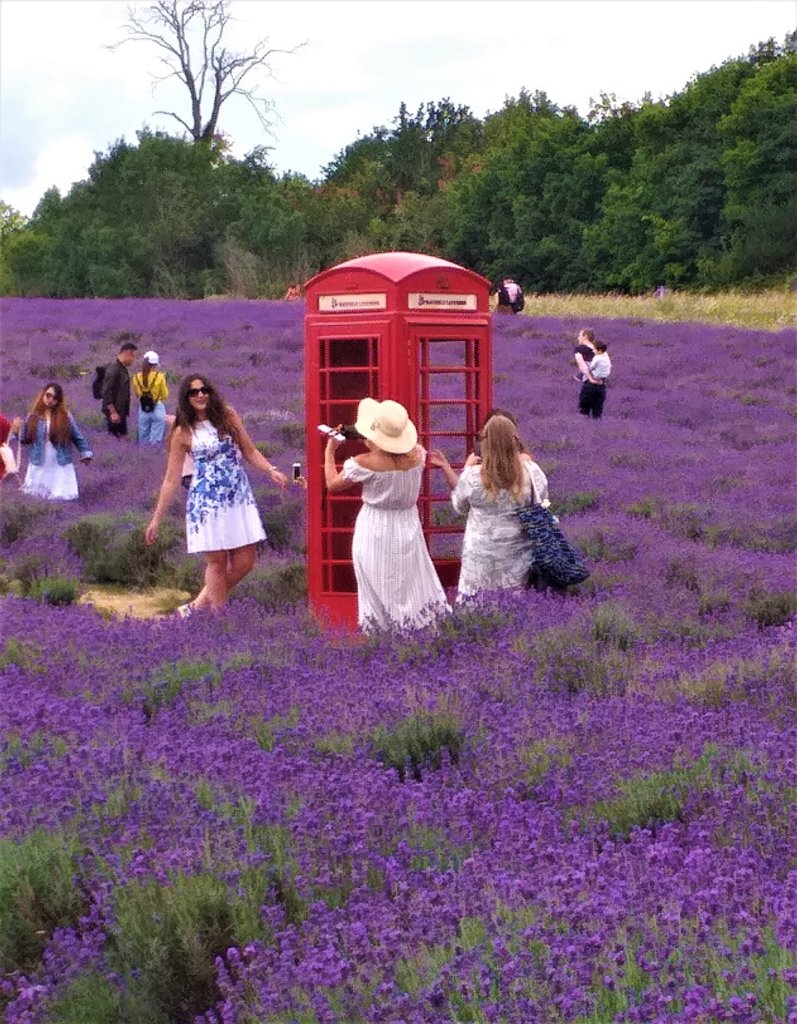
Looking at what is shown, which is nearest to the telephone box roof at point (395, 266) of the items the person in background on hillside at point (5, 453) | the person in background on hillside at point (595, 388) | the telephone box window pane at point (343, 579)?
the telephone box window pane at point (343, 579)

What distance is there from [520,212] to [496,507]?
183ft

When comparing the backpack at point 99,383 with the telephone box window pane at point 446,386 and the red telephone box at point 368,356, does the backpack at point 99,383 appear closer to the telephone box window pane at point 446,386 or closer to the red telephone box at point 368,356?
the telephone box window pane at point 446,386

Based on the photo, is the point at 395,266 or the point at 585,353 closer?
the point at 395,266

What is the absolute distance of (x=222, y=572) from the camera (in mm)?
10727

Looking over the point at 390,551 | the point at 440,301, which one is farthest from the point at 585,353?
the point at 390,551

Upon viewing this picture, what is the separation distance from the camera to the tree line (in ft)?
181

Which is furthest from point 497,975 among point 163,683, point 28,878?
point 163,683

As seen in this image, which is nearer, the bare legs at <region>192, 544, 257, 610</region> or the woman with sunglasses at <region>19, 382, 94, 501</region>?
the bare legs at <region>192, 544, 257, 610</region>

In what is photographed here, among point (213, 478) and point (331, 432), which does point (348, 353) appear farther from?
point (213, 478)

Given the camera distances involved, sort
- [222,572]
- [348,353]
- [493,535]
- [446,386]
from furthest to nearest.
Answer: [446,386], [222,572], [348,353], [493,535]

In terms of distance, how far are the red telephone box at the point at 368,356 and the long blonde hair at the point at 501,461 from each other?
1.38ft

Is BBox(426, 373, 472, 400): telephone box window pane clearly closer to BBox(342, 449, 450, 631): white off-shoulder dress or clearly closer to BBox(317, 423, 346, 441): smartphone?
BBox(317, 423, 346, 441): smartphone

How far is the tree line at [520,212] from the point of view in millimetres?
55188

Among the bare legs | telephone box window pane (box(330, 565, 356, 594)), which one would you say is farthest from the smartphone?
the bare legs
